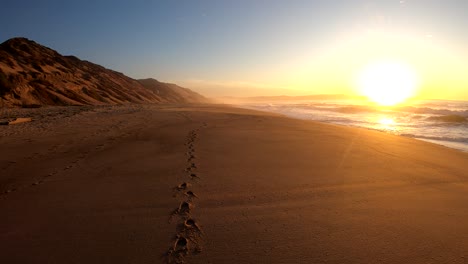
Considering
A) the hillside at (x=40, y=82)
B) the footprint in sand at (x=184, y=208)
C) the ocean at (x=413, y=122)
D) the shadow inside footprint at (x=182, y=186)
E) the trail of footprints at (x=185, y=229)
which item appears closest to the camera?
the trail of footprints at (x=185, y=229)

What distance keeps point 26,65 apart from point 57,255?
36.2 metres

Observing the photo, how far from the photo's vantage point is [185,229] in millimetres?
3498

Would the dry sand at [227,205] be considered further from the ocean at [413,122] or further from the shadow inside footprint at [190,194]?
the ocean at [413,122]

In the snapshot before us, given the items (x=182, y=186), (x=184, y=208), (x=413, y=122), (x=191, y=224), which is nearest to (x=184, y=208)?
(x=184, y=208)

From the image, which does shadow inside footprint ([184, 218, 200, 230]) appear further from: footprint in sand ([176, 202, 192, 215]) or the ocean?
the ocean

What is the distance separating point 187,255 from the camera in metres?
2.98

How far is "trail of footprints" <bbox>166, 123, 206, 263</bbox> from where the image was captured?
3.01 meters

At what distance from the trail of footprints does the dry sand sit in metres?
0.02

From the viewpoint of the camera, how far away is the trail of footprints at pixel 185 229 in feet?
9.88

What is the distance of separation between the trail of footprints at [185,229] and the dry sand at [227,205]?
17mm

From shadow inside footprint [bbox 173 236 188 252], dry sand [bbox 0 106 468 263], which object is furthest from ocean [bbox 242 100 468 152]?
shadow inside footprint [bbox 173 236 188 252]

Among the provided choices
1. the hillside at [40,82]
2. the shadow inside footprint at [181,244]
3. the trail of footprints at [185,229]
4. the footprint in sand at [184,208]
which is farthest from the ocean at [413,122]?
the hillside at [40,82]

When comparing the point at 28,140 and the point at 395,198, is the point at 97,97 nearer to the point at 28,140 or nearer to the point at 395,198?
the point at 28,140

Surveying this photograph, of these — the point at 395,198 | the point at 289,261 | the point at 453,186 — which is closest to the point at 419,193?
the point at 395,198
